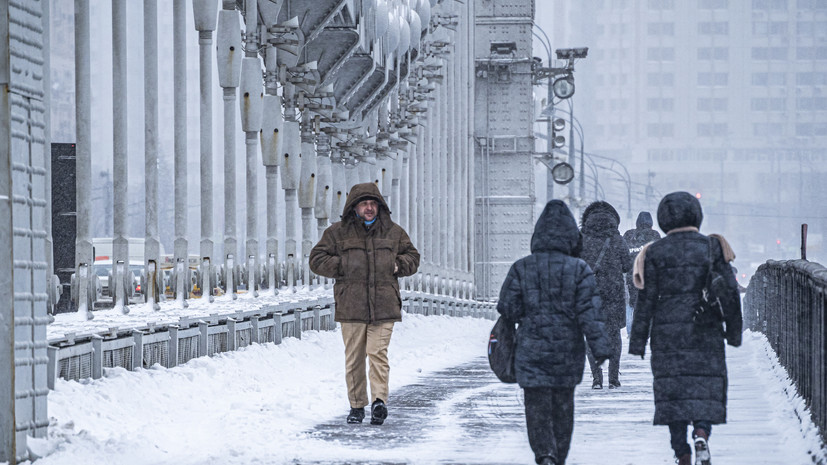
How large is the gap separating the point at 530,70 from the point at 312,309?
125 ft

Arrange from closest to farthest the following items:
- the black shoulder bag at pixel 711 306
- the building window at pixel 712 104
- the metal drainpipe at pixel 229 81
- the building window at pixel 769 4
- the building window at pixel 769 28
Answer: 1. the black shoulder bag at pixel 711 306
2. the metal drainpipe at pixel 229 81
3. the building window at pixel 712 104
4. the building window at pixel 769 28
5. the building window at pixel 769 4

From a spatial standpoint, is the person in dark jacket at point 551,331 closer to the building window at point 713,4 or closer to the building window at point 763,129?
the building window at point 763,129

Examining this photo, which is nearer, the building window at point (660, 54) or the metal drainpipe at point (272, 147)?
the metal drainpipe at point (272, 147)

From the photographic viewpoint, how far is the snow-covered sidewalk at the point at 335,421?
8656 millimetres

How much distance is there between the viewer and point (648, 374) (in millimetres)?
Answer: 15945

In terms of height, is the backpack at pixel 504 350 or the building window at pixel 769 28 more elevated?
the building window at pixel 769 28

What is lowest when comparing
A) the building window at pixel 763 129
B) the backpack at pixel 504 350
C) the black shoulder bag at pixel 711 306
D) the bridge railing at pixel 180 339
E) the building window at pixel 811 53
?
the bridge railing at pixel 180 339

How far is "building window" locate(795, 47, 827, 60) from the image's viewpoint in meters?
179

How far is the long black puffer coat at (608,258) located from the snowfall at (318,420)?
756mm

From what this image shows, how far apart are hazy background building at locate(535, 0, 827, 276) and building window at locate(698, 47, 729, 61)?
4.7 inches


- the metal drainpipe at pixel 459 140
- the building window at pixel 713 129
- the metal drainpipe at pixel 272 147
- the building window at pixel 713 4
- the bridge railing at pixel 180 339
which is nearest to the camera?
the bridge railing at pixel 180 339

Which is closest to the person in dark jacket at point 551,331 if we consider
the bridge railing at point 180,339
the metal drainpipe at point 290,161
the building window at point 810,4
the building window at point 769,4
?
the bridge railing at point 180,339

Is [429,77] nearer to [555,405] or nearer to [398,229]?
[398,229]

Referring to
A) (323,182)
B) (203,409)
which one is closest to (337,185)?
(323,182)
